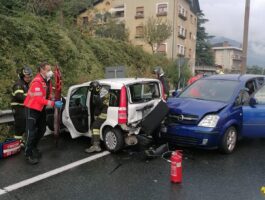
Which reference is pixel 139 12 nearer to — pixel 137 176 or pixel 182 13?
pixel 182 13

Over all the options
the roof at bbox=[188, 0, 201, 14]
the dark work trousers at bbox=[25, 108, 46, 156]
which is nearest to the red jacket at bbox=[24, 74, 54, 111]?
the dark work trousers at bbox=[25, 108, 46, 156]

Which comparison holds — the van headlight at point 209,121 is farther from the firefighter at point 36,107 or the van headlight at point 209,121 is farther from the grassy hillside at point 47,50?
the grassy hillside at point 47,50

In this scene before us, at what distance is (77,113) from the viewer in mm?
7418

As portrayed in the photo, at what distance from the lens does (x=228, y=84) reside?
24.8ft

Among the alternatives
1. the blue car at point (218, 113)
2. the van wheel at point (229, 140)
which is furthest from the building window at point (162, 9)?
the van wheel at point (229, 140)

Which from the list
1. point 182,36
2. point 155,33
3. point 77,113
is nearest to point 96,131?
point 77,113

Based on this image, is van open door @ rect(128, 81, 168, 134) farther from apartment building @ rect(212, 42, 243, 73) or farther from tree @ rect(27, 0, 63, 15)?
apartment building @ rect(212, 42, 243, 73)

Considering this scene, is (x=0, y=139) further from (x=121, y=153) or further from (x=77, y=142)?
(x=121, y=153)

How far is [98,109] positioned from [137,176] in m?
1.87

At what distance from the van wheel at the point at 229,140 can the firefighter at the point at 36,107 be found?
11.1 feet

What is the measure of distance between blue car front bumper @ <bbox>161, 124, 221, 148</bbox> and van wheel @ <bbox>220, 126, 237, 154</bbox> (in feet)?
0.53

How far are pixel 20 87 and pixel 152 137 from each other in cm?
303

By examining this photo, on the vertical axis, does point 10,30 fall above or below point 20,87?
above

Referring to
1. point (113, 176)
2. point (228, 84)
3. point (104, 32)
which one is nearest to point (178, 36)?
point (104, 32)
